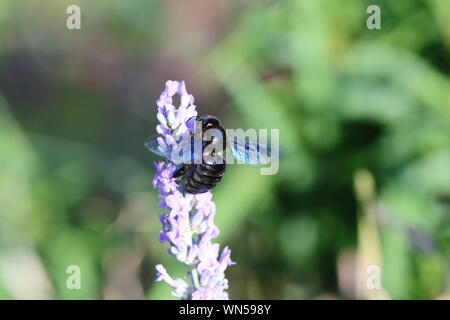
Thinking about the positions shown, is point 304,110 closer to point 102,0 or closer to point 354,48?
point 354,48

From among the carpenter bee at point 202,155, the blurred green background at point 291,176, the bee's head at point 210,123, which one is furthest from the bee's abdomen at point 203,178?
the blurred green background at point 291,176

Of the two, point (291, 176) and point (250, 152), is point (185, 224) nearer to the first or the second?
point (250, 152)

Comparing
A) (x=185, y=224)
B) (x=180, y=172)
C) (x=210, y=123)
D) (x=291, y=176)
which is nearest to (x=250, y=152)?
(x=210, y=123)

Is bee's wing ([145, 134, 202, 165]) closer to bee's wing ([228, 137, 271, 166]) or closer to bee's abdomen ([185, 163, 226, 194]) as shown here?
bee's abdomen ([185, 163, 226, 194])

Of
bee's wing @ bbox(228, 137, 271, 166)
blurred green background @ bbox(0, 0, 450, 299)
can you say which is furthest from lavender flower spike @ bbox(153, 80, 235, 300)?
blurred green background @ bbox(0, 0, 450, 299)

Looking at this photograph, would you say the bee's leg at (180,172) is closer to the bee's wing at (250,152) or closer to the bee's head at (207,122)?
the bee's head at (207,122)

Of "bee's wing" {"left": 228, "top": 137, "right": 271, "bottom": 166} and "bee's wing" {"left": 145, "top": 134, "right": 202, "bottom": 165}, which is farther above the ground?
"bee's wing" {"left": 228, "top": 137, "right": 271, "bottom": 166}

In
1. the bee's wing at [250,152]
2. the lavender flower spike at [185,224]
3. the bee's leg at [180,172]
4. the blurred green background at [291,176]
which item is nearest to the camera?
the lavender flower spike at [185,224]
